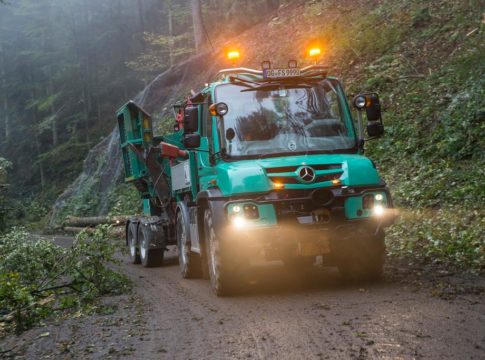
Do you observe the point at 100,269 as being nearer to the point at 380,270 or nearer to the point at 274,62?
the point at 380,270

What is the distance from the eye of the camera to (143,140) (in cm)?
1416

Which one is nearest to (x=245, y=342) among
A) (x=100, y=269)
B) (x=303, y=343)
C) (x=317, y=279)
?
(x=303, y=343)

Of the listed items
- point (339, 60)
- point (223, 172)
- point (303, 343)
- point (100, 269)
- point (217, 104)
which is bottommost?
point (303, 343)

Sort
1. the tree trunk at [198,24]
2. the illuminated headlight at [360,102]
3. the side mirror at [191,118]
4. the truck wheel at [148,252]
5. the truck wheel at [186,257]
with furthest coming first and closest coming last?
the tree trunk at [198,24], the truck wheel at [148,252], the truck wheel at [186,257], the illuminated headlight at [360,102], the side mirror at [191,118]

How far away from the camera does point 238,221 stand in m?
7.82

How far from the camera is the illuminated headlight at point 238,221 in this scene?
780 cm

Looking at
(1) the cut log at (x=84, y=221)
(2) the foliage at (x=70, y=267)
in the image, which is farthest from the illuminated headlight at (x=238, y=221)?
(1) the cut log at (x=84, y=221)

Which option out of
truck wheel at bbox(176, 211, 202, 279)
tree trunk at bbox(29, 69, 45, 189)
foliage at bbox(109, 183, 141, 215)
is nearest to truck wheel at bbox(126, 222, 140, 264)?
truck wheel at bbox(176, 211, 202, 279)

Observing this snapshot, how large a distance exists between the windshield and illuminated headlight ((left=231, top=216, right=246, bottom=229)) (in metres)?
1.06

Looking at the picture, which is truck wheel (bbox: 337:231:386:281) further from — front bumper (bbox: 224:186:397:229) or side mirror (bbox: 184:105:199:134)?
side mirror (bbox: 184:105:199:134)

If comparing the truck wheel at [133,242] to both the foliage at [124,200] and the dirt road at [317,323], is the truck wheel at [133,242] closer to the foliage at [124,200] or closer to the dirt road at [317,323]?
the dirt road at [317,323]

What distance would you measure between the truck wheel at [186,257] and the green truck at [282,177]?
3.9 inches

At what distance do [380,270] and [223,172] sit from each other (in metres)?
2.50

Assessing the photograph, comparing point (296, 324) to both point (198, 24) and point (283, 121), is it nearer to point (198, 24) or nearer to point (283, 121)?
point (283, 121)
